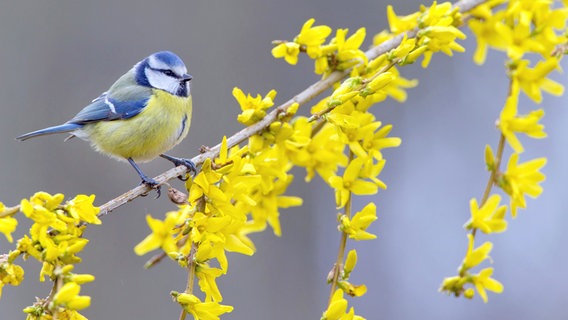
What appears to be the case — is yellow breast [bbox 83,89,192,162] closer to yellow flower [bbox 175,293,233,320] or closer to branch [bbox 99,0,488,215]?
branch [bbox 99,0,488,215]

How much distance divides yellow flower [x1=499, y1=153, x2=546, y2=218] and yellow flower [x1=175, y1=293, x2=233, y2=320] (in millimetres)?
589

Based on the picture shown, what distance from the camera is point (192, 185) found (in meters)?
1.53

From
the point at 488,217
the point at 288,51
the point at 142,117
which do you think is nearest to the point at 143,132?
the point at 142,117

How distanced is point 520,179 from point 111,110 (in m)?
1.31

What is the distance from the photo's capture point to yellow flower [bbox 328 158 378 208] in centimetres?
165

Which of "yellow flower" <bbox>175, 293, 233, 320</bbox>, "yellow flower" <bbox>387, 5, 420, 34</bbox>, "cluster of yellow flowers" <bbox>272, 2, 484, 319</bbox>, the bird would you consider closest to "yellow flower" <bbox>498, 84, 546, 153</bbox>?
"cluster of yellow flowers" <bbox>272, 2, 484, 319</bbox>

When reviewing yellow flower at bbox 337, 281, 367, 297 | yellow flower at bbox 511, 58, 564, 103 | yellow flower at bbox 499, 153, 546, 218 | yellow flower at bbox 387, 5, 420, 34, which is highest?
yellow flower at bbox 387, 5, 420, 34

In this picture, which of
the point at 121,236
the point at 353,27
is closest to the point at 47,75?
the point at 121,236

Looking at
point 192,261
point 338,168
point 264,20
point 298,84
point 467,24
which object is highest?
point 264,20

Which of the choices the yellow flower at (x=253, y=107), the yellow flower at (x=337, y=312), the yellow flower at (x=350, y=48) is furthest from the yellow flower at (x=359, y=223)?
the yellow flower at (x=350, y=48)

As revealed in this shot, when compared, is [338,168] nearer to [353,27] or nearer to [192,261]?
[192,261]

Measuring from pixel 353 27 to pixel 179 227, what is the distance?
3639 millimetres

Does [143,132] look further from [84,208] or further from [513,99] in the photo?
[513,99]

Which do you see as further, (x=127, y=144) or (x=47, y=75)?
(x=47, y=75)
